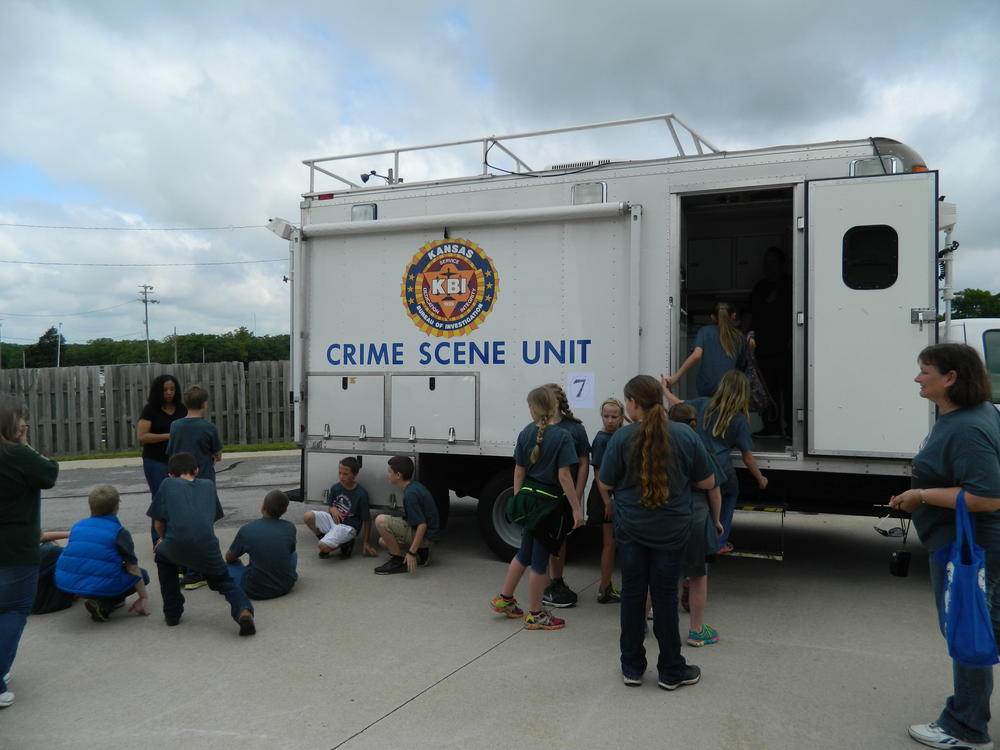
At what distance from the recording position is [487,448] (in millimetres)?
6250

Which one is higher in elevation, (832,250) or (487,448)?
(832,250)

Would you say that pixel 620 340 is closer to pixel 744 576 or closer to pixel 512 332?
pixel 512 332

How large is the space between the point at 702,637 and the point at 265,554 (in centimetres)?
309

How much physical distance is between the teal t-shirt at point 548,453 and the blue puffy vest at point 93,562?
270cm

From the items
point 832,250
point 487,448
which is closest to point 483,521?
point 487,448

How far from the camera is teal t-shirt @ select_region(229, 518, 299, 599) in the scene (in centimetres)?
539

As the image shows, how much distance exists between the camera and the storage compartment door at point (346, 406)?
262 inches

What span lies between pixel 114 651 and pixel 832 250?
5390 millimetres

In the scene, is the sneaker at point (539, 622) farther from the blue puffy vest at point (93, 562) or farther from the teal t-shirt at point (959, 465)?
the blue puffy vest at point (93, 562)

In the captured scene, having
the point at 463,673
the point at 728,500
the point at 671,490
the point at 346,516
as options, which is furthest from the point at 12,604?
the point at 728,500

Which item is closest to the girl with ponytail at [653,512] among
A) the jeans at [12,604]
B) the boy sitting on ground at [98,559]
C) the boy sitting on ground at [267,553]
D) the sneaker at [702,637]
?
the sneaker at [702,637]

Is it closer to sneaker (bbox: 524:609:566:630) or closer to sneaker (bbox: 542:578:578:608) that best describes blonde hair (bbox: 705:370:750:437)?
sneaker (bbox: 542:578:578:608)

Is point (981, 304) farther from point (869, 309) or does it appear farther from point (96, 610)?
point (96, 610)

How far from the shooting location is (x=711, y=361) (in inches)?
221
